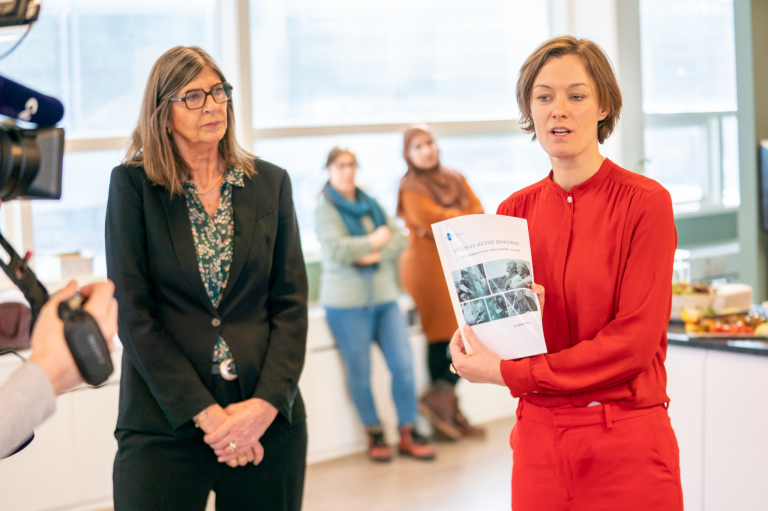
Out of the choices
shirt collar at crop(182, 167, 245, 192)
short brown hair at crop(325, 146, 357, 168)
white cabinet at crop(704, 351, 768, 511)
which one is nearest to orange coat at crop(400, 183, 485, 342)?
short brown hair at crop(325, 146, 357, 168)

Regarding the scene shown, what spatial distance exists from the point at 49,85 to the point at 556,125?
9.93 feet

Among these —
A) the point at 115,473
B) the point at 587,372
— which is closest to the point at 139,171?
the point at 115,473

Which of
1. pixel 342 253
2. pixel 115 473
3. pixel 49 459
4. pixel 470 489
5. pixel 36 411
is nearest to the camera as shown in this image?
pixel 36 411

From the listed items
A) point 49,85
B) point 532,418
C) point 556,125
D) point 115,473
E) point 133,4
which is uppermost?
point 133,4

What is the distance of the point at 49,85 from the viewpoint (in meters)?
3.51

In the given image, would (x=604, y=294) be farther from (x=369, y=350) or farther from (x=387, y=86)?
(x=387, y=86)

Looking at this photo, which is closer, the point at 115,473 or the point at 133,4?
the point at 115,473

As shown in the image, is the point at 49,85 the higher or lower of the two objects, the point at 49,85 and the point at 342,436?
the higher

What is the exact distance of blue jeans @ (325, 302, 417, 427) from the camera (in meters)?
3.77

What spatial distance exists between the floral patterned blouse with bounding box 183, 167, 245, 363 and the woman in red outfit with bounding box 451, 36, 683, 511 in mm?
588

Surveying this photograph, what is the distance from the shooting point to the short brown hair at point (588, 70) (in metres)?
1.39

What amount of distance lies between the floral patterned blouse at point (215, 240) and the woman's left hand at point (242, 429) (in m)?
0.13

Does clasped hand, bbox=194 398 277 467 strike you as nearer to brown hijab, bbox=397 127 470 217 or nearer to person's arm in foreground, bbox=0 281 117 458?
person's arm in foreground, bbox=0 281 117 458

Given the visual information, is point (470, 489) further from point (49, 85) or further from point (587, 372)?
point (49, 85)
